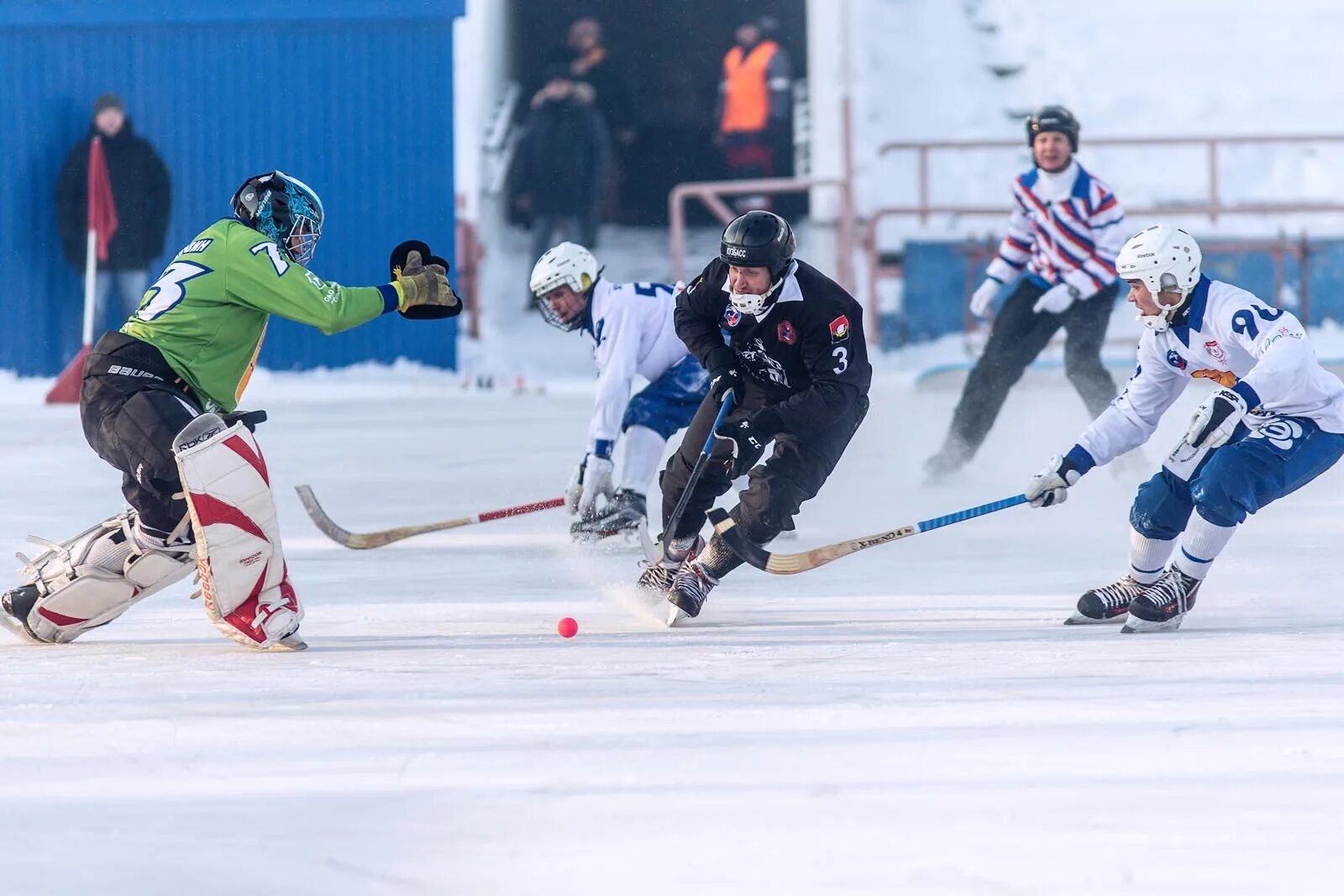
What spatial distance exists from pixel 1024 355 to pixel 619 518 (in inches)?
83.7

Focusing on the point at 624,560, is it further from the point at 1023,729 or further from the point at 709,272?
the point at 1023,729

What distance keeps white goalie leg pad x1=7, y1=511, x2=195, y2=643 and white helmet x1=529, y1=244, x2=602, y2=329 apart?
5.55 feet

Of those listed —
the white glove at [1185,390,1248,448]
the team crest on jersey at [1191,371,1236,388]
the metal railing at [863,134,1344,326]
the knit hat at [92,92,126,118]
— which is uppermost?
the knit hat at [92,92,126,118]

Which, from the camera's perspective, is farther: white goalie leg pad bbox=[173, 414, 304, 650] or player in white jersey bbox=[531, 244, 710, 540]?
player in white jersey bbox=[531, 244, 710, 540]

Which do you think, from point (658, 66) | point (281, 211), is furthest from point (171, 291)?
point (658, 66)

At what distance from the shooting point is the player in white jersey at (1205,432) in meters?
4.32

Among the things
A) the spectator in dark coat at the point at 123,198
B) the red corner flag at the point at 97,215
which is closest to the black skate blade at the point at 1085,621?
the red corner flag at the point at 97,215

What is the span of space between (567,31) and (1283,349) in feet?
38.7

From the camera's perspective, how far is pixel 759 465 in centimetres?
473

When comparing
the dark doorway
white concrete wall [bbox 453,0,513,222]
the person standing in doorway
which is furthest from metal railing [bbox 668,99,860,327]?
white concrete wall [bbox 453,0,513,222]

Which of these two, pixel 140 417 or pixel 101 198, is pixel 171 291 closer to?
pixel 140 417

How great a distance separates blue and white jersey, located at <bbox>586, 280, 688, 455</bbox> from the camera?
5.65 metres

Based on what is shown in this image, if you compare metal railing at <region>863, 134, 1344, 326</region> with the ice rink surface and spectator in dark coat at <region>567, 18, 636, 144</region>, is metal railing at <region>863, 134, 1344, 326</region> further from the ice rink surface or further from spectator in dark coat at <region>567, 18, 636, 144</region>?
the ice rink surface

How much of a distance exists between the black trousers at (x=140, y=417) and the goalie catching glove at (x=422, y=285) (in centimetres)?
56
